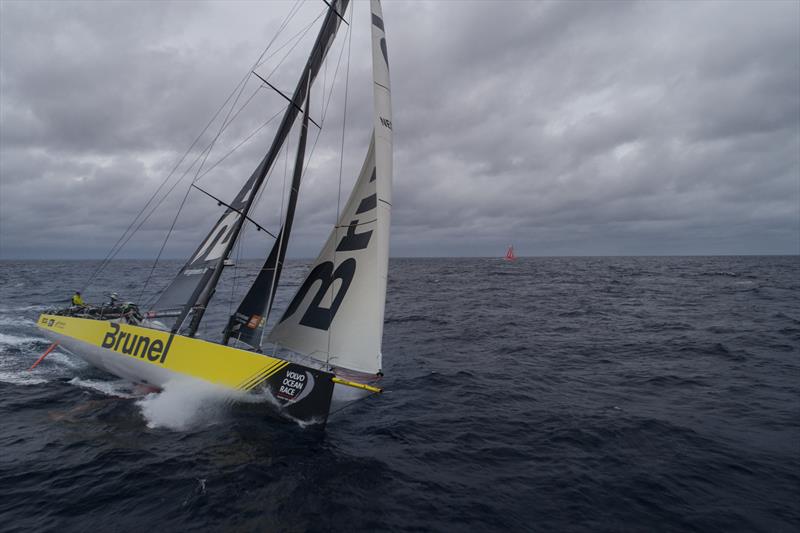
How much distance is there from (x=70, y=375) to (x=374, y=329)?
8.70 meters

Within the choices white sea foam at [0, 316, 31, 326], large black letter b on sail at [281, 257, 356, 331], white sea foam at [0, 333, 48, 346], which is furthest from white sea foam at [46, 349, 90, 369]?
large black letter b on sail at [281, 257, 356, 331]

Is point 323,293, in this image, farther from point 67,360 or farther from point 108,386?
point 67,360

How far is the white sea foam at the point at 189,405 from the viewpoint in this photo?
702 centimetres

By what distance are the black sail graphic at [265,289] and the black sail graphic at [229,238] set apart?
439 millimetres

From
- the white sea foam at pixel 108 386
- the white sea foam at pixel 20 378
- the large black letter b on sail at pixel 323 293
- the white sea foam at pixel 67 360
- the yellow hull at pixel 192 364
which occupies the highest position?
the large black letter b on sail at pixel 323 293

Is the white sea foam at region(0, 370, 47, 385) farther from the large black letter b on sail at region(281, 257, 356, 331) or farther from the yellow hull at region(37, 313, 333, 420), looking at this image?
the large black letter b on sail at region(281, 257, 356, 331)

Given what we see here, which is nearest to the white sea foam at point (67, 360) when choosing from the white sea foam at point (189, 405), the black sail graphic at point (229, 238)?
the black sail graphic at point (229, 238)

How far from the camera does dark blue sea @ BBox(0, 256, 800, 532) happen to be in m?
4.58

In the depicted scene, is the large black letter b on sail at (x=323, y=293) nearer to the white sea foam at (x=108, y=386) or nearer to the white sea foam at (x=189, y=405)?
the white sea foam at (x=189, y=405)

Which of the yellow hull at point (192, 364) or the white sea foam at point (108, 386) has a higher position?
the yellow hull at point (192, 364)

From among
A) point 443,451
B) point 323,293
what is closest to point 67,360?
point 323,293

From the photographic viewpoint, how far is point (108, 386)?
9039 mm

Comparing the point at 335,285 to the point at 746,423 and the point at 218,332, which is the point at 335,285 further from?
the point at 218,332

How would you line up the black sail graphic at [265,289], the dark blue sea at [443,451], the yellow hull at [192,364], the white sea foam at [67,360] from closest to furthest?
1. the dark blue sea at [443,451]
2. the yellow hull at [192,364]
3. the black sail graphic at [265,289]
4. the white sea foam at [67,360]
